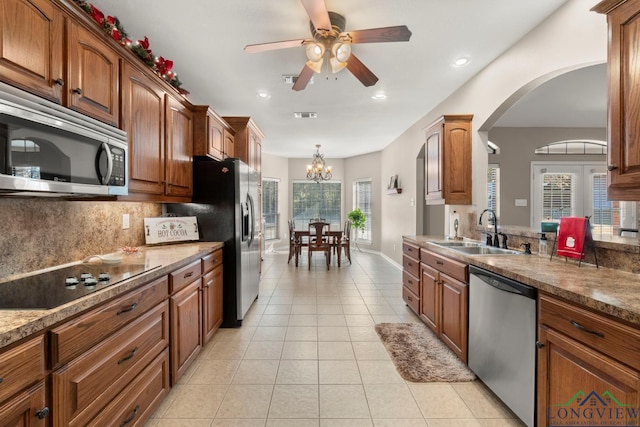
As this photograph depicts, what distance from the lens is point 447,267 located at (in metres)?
2.47

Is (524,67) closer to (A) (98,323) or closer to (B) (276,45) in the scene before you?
(B) (276,45)

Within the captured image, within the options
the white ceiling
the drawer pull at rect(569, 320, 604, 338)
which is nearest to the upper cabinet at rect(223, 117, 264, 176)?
the white ceiling

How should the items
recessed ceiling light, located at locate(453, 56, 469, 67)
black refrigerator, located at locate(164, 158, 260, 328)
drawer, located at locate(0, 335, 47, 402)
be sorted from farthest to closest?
black refrigerator, located at locate(164, 158, 260, 328) → recessed ceiling light, located at locate(453, 56, 469, 67) → drawer, located at locate(0, 335, 47, 402)

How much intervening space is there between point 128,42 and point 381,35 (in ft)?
5.48

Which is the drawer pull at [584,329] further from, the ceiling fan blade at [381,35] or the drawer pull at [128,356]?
the drawer pull at [128,356]

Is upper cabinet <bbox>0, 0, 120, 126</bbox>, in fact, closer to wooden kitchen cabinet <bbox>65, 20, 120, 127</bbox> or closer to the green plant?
wooden kitchen cabinet <bbox>65, 20, 120, 127</bbox>

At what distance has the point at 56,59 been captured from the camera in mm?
1389

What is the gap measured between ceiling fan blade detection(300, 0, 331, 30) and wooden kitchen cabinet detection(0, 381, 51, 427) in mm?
2132

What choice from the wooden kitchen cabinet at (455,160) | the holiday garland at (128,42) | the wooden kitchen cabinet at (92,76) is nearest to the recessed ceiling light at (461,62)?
the wooden kitchen cabinet at (455,160)

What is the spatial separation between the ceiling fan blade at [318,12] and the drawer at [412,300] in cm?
264

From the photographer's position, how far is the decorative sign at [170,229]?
2711 mm

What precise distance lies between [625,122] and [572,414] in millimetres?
1357

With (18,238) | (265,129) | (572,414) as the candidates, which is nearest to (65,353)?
(18,238)

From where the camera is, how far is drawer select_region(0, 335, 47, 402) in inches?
33.7
